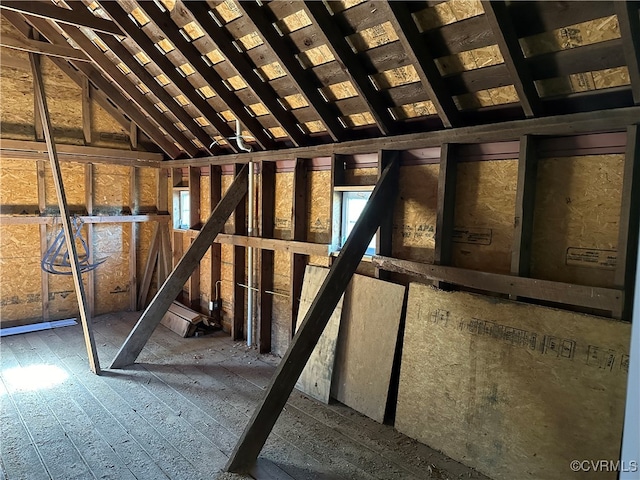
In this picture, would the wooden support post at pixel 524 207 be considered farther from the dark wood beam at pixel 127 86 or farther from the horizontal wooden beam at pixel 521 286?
the dark wood beam at pixel 127 86

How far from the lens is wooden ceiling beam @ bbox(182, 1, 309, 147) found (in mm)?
2953

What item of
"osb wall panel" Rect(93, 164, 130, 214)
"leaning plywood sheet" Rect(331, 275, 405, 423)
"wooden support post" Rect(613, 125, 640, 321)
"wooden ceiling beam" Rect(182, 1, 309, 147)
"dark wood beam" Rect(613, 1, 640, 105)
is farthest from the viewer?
"osb wall panel" Rect(93, 164, 130, 214)

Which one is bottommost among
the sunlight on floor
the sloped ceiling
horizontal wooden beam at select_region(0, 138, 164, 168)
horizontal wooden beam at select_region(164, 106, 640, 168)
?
the sunlight on floor

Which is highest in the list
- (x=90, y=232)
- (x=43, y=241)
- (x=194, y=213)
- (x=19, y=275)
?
(x=194, y=213)

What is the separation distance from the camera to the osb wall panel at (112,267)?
5566 millimetres

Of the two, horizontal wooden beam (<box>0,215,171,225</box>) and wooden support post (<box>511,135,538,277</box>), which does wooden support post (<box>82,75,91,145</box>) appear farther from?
wooden support post (<box>511,135,538,277</box>)

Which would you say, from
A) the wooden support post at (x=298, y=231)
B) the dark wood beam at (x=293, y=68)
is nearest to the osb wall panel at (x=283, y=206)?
the wooden support post at (x=298, y=231)

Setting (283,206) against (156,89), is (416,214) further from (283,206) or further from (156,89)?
(156,89)

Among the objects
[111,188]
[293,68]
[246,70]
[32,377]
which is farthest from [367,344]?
[111,188]

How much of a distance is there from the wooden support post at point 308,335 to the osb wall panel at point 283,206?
53.7 inches

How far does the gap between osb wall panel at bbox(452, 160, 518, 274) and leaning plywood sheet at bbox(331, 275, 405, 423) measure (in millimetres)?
580

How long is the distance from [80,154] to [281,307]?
3283mm

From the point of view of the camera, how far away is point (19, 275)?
4.98 meters

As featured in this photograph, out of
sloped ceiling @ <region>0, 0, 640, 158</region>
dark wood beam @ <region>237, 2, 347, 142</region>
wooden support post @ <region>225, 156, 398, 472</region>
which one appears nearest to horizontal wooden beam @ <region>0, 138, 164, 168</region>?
sloped ceiling @ <region>0, 0, 640, 158</region>
